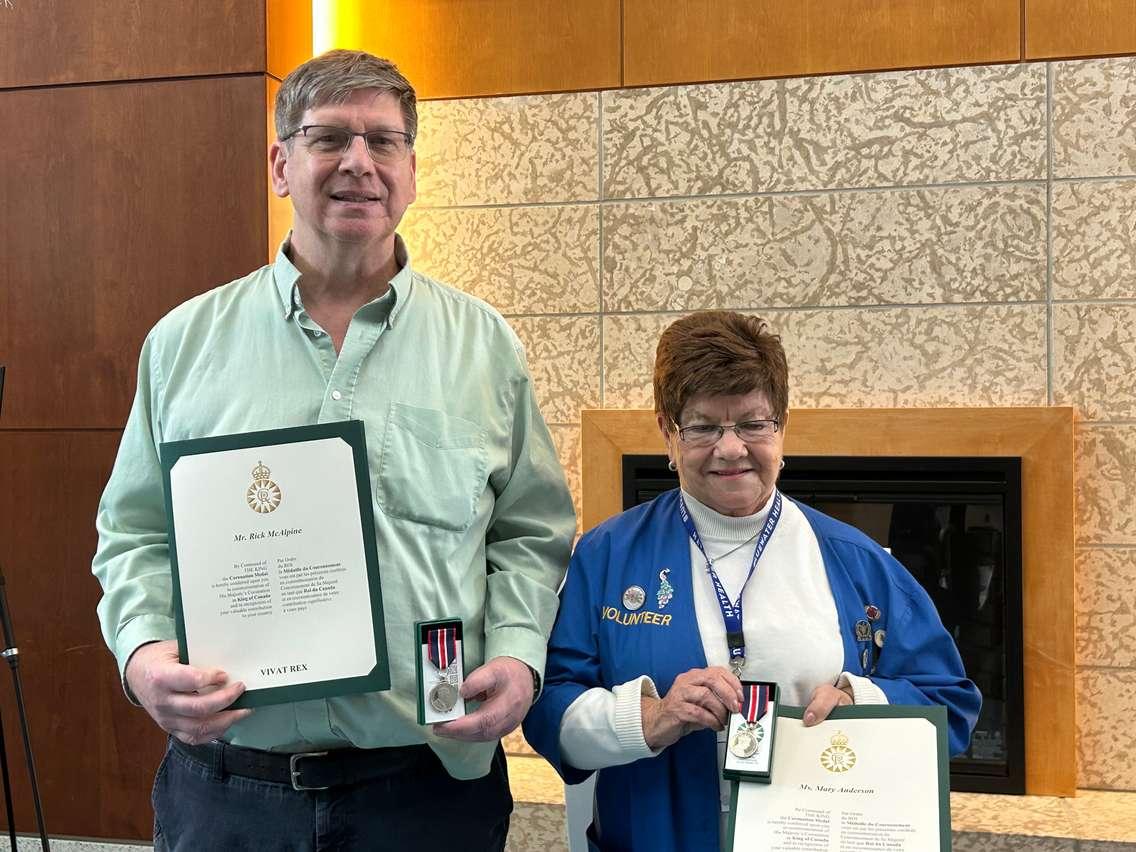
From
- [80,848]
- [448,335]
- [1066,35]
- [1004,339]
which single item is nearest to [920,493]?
[1004,339]

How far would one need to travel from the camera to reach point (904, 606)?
1.59 m

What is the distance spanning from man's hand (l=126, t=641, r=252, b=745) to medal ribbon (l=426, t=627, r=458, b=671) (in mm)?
237

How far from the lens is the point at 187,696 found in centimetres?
135

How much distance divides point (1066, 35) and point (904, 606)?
2.26m

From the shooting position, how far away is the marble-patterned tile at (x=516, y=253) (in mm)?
3432

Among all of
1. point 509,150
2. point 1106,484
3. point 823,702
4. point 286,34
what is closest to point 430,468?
point 823,702

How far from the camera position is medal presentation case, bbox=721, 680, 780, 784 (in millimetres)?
1420

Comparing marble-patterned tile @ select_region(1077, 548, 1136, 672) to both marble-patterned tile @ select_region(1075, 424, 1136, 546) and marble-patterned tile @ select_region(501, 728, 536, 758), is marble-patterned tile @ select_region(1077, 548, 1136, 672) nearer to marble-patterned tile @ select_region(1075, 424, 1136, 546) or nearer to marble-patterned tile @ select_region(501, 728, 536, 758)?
marble-patterned tile @ select_region(1075, 424, 1136, 546)

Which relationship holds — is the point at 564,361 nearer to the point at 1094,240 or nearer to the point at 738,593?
the point at 1094,240

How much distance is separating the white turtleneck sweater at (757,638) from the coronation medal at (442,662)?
258mm

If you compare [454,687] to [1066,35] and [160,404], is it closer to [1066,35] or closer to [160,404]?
[160,404]

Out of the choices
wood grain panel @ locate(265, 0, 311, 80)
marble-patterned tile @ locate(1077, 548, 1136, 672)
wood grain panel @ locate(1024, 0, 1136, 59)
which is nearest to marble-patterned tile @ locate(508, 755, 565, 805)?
marble-patterned tile @ locate(1077, 548, 1136, 672)

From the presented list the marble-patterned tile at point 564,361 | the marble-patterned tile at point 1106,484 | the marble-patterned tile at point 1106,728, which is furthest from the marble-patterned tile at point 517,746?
the marble-patterned tile at point 1106,484

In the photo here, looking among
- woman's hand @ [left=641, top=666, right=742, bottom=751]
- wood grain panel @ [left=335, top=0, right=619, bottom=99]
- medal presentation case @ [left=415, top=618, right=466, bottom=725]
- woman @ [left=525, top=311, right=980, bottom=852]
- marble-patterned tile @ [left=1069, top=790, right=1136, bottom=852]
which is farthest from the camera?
wood grain panel @ [left=335, top=0, right=619, bottom=99]
